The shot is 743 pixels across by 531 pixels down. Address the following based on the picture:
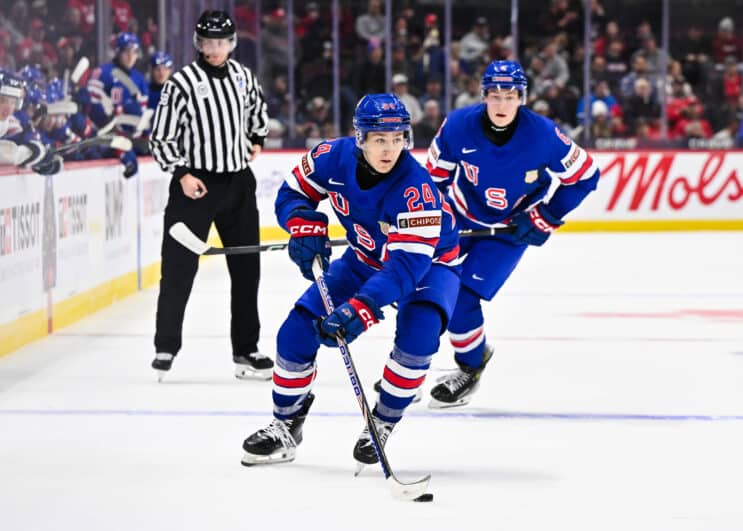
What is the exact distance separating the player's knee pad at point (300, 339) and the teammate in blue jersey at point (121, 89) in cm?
378

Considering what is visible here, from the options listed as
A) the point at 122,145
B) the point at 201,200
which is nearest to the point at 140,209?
the point at 122,145

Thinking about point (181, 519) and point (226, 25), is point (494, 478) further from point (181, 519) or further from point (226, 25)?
point (226, 25)

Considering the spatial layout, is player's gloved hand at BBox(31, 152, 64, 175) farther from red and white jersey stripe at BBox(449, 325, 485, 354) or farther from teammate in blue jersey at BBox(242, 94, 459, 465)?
teammate in blue jersey at BBox(242, 94, 459, 465)

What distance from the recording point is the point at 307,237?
3.53m

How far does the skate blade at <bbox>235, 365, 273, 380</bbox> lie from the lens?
16.1ft

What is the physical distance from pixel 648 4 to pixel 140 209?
6.77 metres

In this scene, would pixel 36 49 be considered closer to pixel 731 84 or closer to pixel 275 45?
pixel 275 45

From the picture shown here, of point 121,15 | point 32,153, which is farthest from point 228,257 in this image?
point 121,15

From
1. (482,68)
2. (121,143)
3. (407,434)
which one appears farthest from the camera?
(482,68)

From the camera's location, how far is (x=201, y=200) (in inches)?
193

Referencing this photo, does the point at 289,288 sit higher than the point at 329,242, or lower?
lower

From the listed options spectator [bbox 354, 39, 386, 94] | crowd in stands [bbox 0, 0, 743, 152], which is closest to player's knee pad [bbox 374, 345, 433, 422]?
crowd in stands [bbox 0, 0, 743, 152]

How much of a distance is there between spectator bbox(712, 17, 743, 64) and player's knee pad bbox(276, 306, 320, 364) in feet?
34.3

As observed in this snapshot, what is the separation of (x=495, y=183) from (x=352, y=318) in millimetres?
1367
